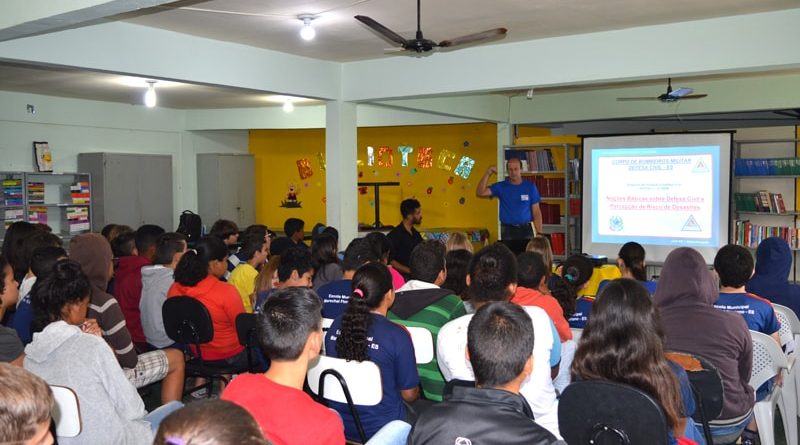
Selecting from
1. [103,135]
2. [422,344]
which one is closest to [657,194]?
[422,344]

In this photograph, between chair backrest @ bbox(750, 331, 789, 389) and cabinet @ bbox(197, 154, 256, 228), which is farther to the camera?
cabinet @ bbox(197, 154, 256, 228)

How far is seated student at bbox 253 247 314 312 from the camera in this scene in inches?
164

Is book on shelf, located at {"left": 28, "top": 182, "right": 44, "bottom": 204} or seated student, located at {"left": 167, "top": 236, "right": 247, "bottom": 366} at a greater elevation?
book on shelf, located at {"left": 28, "top": 182, "right": 44, "bottom": 204}

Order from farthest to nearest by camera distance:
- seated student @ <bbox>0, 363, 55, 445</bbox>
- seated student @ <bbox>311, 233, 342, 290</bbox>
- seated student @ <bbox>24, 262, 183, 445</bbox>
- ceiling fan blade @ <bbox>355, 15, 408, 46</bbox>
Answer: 1. seated student @ <bbox>311, 233, 342, 290</bbox>
2. ceiling fan blade @ <bbox>355, 15, 408, 46</bbox>
3. seated student @ <bbox>24, 262, 183, 445</bbox>
4. seated student @ <bbox>0, 363, 55, 445</bbox>

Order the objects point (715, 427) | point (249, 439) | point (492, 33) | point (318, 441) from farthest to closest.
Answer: point (492, 33), point (715, 427), point (318, 441), point (249, 439)

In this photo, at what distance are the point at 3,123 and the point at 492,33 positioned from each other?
724 cm

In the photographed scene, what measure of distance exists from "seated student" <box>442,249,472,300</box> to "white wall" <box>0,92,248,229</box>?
7371mm

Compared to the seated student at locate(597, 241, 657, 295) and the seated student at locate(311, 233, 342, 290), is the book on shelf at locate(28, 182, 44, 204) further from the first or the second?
the seated student at locate(597, 241, 657, 295)

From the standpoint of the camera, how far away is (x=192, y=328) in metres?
4.14

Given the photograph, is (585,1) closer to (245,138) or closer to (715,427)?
(715,427)

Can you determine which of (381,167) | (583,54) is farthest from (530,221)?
(381,167)

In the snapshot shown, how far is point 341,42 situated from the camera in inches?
254

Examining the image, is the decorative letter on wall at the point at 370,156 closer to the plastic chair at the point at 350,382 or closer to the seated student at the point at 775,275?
the seated student at the point at 775,275

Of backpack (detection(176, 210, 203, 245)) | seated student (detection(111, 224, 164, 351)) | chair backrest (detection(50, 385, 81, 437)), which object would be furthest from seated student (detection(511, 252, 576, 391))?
backpack (detection(176, 210, 203, 245))
